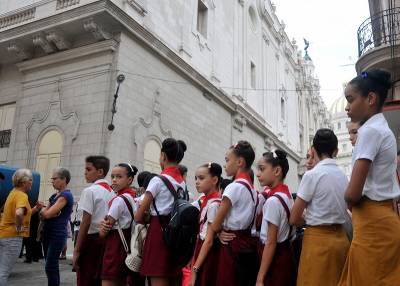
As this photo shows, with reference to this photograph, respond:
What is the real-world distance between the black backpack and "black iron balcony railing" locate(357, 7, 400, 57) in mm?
8080

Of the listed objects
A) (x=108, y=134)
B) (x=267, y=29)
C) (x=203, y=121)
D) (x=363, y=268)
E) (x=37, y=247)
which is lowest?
(x=37, y=247)

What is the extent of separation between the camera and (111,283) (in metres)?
3.80

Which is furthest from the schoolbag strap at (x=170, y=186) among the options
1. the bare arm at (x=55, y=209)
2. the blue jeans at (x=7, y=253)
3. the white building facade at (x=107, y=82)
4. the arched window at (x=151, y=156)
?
the arched window at (x=151, y=156)

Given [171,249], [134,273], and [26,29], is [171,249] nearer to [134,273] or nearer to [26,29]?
[134,273]

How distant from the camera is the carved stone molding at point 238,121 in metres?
18.2

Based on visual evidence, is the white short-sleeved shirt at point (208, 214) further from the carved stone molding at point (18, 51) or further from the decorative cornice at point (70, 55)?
the carved stone molding at point (18, 51)

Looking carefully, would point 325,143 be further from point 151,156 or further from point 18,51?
point 18,51

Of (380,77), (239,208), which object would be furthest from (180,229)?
(380,77)

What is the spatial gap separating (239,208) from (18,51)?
40.0ft

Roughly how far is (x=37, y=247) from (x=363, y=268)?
8846 mm

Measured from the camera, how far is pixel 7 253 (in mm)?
4832

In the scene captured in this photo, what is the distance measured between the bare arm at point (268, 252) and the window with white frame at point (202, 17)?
1445 cm

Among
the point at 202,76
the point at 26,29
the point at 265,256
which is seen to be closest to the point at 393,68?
the point at 202,76

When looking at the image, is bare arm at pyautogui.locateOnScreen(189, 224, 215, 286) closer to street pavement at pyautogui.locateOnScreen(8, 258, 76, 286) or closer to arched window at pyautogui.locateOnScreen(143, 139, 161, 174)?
street pavement at pyautogui.locateOnScreen(8, 258, 76, 286)
